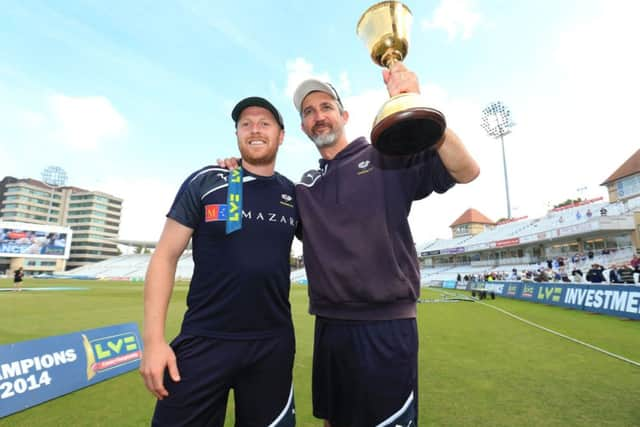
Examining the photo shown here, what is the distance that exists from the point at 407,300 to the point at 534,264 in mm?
41960

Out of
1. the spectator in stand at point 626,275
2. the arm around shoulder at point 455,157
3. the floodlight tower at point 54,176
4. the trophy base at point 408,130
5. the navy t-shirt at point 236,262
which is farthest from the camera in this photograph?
the floodlight tower at point 54,176

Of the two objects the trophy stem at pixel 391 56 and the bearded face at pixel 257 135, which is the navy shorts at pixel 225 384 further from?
the trophy stem at pixel 391 56

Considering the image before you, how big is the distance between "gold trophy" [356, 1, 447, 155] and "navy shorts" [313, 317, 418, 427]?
3.28 ft

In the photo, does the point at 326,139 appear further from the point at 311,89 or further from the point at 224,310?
the point at 224,310

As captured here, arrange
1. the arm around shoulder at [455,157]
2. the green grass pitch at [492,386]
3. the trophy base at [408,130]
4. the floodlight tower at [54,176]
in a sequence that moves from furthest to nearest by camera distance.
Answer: the floodlight tower at [54,176], the green grass pitch at [492,386], the arm around shoulder at [455,157], the trophy base at [408,130]

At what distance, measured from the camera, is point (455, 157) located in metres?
1.70

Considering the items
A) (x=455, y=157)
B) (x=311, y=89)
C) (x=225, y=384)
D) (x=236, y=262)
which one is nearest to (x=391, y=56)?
(x=311, y=89)

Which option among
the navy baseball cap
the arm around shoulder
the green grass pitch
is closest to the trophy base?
the arm around shoulder

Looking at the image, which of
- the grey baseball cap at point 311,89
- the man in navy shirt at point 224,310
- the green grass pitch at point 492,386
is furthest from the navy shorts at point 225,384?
the green grass pitch at point 492,386

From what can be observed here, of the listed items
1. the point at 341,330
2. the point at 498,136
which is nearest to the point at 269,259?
the point at 341,330

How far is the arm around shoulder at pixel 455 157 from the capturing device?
169 centimetres

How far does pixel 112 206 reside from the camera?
97.8 m

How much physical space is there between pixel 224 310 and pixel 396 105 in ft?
4.63

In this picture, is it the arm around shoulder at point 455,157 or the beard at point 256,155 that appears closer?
the arm around shoulder at point 455,157
